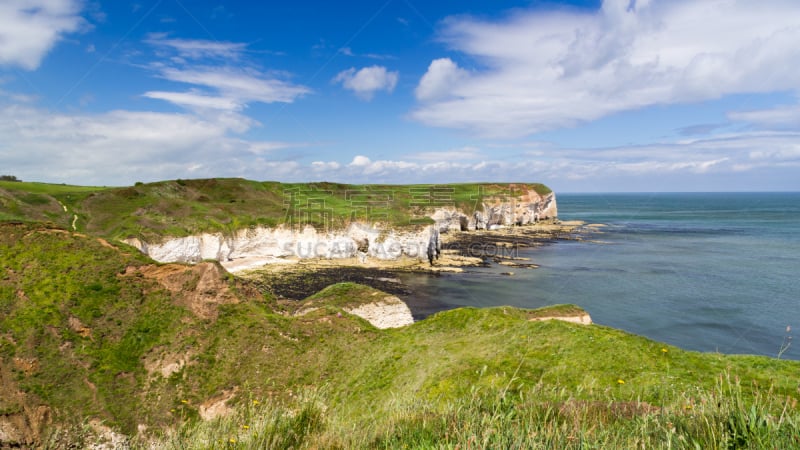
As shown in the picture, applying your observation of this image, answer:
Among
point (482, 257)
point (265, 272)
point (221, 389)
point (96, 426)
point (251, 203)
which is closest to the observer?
point (96, 426)

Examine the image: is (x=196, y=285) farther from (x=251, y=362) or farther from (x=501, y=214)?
(x=501, y=214)

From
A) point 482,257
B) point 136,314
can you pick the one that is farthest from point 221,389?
point 482,257

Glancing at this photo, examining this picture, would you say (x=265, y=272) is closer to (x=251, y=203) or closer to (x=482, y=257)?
(x=251, y=203)

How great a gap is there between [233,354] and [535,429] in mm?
20494

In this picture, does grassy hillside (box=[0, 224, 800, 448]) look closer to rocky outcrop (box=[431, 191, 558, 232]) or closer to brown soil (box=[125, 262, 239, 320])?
brown soil (box=[125, 262, 239, 320])

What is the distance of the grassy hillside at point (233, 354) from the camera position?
15406 millimetres

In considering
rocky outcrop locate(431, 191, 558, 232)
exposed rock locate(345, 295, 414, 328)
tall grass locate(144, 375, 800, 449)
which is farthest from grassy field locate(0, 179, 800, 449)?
rocky outcrop locate(431, 191, 558, 232)

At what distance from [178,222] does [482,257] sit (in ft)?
196

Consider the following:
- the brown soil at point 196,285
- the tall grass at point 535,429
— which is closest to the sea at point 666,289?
the tall grass at point 535,429

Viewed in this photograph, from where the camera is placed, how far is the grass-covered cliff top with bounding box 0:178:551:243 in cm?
5775

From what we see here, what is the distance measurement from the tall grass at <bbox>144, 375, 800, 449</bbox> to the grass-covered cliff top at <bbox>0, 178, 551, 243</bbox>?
3501 cm

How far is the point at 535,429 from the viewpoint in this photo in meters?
6.24

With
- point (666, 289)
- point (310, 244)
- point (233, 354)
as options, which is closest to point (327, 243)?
point (310, 244)

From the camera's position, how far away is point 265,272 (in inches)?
2625
